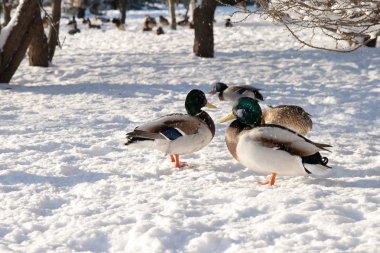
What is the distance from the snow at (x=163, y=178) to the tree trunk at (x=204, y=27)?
2.62 metres

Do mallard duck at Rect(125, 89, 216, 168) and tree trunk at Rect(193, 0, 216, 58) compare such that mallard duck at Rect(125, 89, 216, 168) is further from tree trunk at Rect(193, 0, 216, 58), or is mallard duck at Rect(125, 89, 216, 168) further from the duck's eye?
tree trunk at Rect(193, 0, 216, 58)

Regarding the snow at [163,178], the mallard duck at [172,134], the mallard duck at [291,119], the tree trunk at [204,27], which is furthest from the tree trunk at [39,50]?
the mallard duck at [172,134]

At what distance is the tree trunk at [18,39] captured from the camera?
11734 millimetres

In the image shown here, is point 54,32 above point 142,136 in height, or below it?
above

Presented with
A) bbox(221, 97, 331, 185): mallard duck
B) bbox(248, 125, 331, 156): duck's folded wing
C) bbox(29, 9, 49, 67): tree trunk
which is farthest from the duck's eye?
bbox(29, 9, 49, 67): tree trunk

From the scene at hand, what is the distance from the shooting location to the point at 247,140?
17.3 feet

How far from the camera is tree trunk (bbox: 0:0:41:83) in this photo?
11734 millimetres

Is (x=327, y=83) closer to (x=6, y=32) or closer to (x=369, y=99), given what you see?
(x=369, y=99)

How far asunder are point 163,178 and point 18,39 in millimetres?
7239

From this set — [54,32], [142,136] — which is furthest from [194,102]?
[54,32]

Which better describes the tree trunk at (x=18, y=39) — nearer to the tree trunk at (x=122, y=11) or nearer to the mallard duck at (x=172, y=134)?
the mallard duck at (x=172, y=134)

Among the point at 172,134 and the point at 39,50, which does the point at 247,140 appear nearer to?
the point at 172,134

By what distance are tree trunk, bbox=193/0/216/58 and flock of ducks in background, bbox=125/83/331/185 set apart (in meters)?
9.27

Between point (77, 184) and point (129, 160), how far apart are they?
3.29ft
